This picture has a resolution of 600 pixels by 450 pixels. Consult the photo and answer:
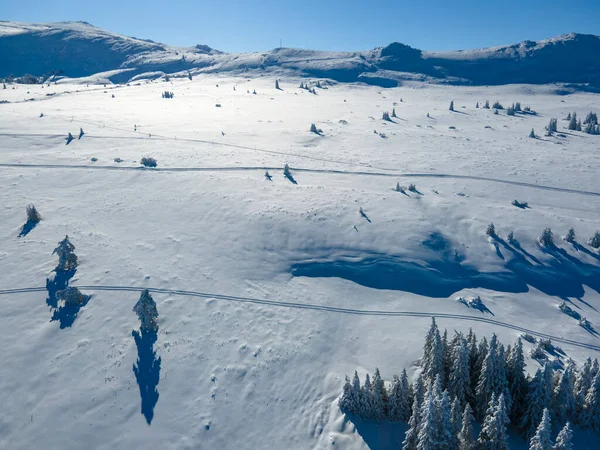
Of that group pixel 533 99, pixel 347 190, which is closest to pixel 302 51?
pixel 533 99

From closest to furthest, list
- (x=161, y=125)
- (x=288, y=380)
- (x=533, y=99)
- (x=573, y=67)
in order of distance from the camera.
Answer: (x=288, y=380), (x=161, y=125), (x=533, y=99), (x=573, y=67)

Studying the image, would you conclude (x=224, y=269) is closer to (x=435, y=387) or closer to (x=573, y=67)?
(x=435, y=387)

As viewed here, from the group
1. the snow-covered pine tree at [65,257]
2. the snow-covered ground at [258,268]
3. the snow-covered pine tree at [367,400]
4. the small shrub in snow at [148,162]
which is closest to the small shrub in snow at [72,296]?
the snow-covered ground at [258,268]

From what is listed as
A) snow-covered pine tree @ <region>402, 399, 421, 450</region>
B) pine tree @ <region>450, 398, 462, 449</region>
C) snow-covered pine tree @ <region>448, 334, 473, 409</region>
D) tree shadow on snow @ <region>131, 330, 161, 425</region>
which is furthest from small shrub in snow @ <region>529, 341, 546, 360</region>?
tree shadow on snow @ <region>131, 330, 161, 425</region>

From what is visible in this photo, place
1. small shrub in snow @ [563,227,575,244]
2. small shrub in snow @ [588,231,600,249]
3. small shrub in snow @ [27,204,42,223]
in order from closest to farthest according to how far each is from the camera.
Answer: small shrub in snow @ [27,204,42,223], small shrub in snow @ [588,231,600,249], small shrub in snow @ [563,227,575,244]

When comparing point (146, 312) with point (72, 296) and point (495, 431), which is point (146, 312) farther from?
point (495, 431)

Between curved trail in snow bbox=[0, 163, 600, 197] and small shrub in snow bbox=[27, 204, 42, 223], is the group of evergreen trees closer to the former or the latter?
small shrub in snow bbox=[27, 204, 42, 223]

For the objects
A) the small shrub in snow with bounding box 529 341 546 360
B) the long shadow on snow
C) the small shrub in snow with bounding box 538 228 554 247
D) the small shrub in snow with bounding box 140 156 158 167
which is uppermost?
the small shrub in snow with bounding box 140 156 158 167
